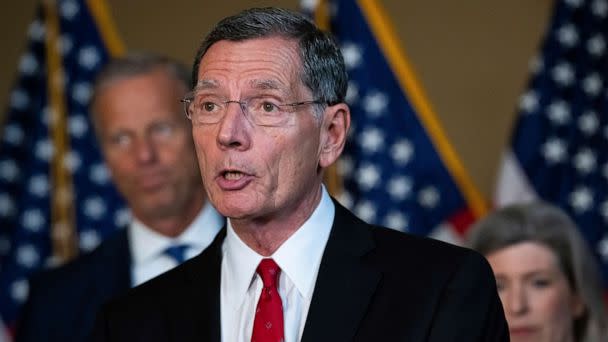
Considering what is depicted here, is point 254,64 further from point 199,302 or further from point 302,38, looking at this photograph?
point 199,302

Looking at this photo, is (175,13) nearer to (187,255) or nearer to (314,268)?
(187,255)

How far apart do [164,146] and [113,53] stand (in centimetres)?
204

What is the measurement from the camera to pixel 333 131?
2.42m

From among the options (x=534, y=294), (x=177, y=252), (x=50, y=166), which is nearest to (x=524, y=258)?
(x=534, y=294)

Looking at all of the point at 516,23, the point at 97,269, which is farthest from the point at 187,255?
the point at 516,23

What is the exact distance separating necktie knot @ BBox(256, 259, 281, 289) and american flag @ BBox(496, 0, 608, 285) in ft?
9.82

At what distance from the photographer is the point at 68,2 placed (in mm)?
5863

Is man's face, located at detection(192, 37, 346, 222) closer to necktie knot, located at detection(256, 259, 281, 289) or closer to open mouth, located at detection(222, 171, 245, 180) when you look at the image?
open mouth, located at detection(222, 171, 245, 180)

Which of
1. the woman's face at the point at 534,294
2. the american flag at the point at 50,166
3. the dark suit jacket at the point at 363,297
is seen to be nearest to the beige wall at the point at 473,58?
the american flag at the point at 50,166

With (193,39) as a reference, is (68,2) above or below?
above

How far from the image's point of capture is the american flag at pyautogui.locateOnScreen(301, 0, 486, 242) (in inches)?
210

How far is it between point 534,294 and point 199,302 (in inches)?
66.4

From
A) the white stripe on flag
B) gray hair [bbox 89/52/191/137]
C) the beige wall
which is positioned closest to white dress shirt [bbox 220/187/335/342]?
gray hair [bbox 89/52/191/137]

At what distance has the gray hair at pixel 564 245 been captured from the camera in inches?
150
